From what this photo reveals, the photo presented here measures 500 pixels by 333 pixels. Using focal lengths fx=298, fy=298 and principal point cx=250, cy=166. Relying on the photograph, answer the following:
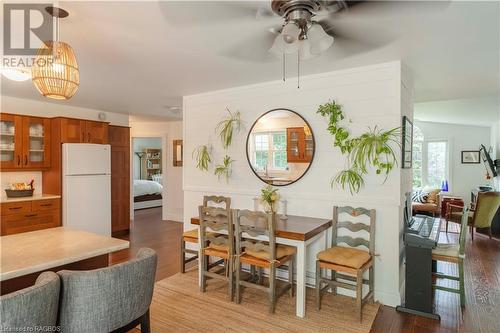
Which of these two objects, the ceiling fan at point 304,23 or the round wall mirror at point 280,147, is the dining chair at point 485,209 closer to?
the round wall mirror at point 280,147

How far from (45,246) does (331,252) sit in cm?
238

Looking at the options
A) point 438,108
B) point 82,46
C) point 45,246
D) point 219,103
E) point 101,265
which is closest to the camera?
point 45,246

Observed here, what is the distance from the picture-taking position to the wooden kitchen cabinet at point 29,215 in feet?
13.2

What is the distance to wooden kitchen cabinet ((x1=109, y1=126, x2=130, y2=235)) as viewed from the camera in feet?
19.2

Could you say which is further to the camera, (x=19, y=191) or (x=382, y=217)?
(x=19, y=191)

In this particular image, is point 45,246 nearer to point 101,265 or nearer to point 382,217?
point 101,265

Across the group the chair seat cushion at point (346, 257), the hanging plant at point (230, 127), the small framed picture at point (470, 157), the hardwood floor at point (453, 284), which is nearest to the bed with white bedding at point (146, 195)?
the hardwood floor at point (453, 284)

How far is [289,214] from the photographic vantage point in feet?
11.9

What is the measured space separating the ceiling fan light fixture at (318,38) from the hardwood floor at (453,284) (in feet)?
7.75

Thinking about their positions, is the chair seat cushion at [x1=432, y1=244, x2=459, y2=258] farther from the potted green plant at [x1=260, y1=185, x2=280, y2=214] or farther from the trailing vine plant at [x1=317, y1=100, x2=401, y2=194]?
the potted green plant at [x1=260, y1=185, x2=280, y2=214]

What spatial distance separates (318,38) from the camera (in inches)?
73.7

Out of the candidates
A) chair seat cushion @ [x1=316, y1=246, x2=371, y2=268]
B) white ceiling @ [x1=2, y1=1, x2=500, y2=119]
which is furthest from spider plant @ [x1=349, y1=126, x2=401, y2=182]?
chair seat cushion @ [x1=316, y1=246, x2=371, y2=268]

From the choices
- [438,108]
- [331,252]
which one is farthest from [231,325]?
[438,108]

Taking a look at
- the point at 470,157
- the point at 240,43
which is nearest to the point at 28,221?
the point at 240,43
